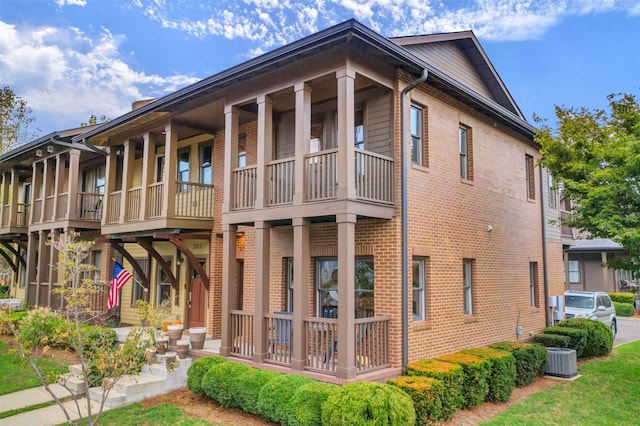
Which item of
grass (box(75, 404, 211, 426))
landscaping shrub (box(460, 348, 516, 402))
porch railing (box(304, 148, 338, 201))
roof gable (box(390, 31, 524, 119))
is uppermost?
roof gable (box(390, 31, 524, 119))

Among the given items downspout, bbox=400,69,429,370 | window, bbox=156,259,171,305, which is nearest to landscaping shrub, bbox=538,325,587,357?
downspout, bbox=400,69,429,370

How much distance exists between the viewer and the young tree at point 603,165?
375 inches

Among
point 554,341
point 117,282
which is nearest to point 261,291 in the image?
point 117,282

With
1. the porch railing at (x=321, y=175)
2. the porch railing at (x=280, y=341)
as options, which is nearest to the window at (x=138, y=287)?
the porch railing at (x=280, y=341)

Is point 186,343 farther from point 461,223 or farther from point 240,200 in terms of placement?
point 461,223

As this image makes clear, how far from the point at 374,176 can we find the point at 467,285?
4545 millimetres

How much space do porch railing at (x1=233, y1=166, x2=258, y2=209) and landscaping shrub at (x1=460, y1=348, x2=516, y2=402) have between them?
5.96 m

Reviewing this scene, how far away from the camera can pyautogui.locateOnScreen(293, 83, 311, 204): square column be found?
30.2 feet

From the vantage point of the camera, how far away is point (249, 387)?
804 centimetres

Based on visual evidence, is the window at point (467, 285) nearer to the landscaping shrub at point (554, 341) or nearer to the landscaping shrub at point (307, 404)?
the landscaping shrub at point (554, 341)

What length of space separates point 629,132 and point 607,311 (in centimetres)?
1088

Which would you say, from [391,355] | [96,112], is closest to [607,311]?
[391,355]

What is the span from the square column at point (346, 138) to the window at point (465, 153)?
4.50m

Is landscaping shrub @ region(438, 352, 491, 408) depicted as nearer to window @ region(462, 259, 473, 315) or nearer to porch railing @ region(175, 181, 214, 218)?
window @ region(462, 259, 473, 315)
